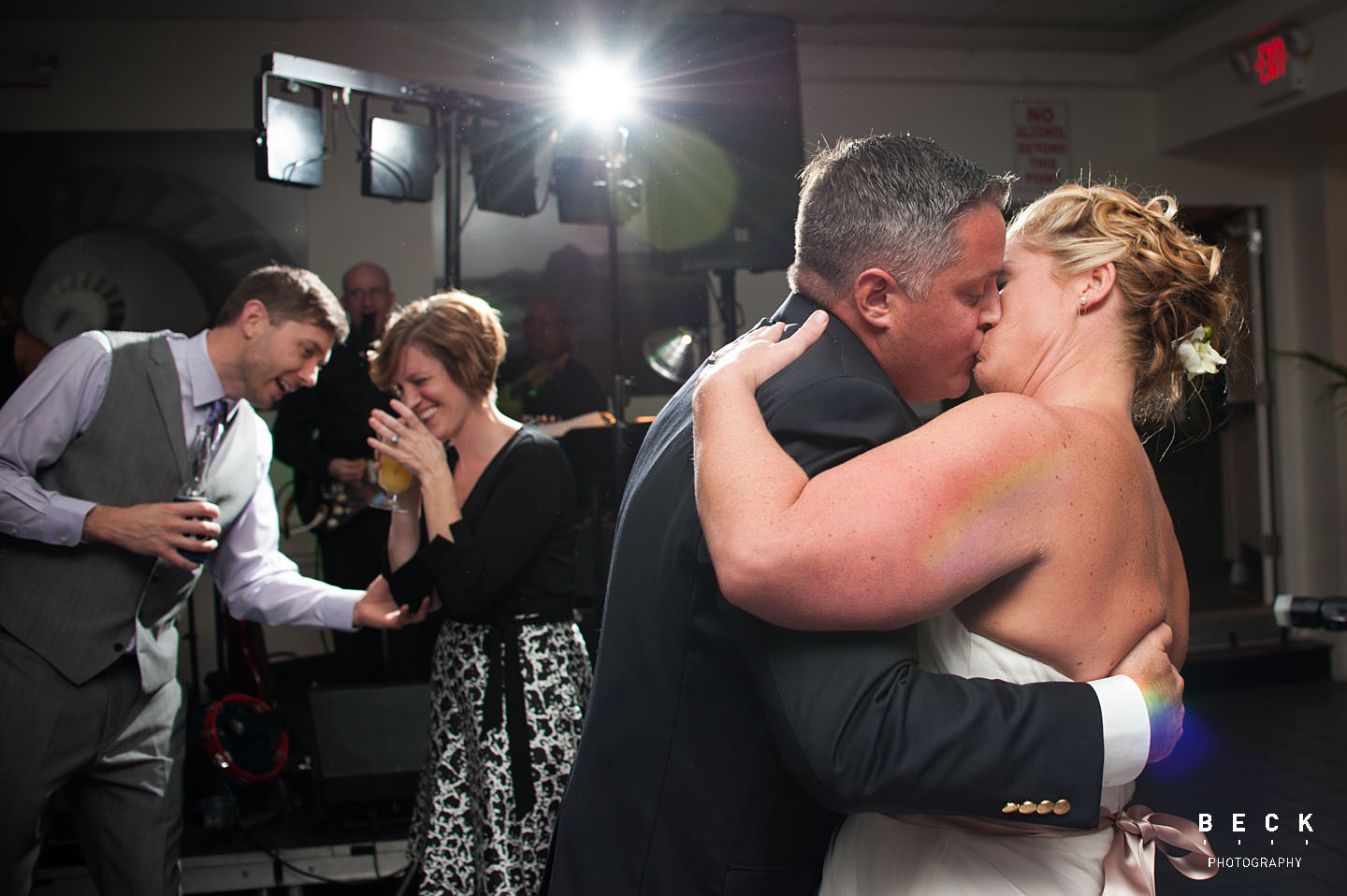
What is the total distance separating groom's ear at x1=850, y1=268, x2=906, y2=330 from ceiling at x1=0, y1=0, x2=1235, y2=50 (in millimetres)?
3607

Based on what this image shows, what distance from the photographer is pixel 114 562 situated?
7.07ft

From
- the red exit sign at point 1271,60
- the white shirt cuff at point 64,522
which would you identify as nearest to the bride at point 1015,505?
the white shirt cuff at point 64,522

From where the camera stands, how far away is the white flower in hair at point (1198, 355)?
1.22m

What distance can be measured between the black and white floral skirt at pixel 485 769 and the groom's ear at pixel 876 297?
1.39 metres

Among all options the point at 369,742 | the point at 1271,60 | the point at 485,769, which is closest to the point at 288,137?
the point at 369,742

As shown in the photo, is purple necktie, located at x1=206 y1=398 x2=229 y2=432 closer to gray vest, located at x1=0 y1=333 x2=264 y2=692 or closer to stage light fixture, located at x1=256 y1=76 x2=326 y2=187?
gray vest, located at x1=0 y1=333 x2=264 y2=692

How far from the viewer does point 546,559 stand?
90.9 inches

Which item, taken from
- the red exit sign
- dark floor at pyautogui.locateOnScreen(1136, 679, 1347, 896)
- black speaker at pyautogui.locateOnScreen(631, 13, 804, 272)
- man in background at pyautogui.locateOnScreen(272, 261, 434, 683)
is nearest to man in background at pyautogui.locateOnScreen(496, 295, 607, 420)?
man in background at pyautogui.locateOnScreen(272, 261, 434, 683)

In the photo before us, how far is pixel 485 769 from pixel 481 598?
1.24 feet

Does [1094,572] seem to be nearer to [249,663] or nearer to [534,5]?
[249,663]

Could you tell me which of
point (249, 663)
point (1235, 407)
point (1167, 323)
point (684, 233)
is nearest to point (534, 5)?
point (684, 233)

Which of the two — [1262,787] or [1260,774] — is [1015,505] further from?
[1260,774]

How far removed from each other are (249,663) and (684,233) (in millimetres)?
2312

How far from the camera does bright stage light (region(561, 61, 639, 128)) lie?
12.7ft
